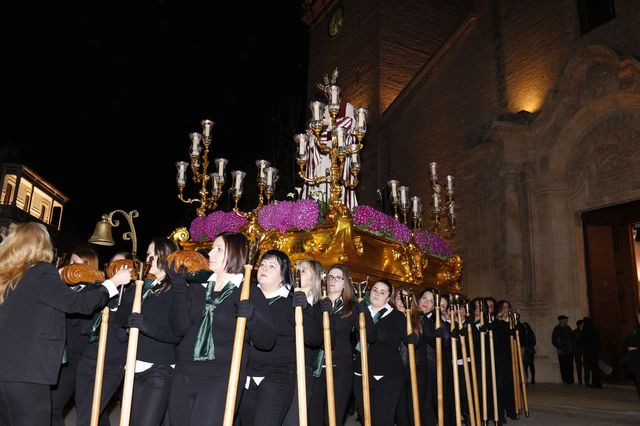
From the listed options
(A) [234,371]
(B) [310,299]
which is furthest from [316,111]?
(A) [234,371]

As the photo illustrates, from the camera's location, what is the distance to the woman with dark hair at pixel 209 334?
337 cm

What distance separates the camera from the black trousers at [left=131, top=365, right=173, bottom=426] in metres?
3.72

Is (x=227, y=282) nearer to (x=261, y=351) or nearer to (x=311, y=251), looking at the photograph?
(x=261, y=351)

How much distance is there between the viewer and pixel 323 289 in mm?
4492

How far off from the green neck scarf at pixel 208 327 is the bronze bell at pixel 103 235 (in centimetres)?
348

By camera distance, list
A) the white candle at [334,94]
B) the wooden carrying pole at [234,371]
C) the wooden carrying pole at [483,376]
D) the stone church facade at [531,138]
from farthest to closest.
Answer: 1. the stone church facade at [531,138]
2. the white candle at [334,94]
3. the wooden carrying pole at [483,376]
4. the wooden carrying pole at [234,371]

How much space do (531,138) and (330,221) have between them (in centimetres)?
908

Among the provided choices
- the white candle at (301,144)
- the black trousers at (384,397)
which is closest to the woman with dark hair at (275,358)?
the black trousers at (384,397)

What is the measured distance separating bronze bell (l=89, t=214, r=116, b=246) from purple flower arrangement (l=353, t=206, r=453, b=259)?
351cm

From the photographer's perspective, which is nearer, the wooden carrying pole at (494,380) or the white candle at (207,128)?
the wooden carrying pole at (494,380)

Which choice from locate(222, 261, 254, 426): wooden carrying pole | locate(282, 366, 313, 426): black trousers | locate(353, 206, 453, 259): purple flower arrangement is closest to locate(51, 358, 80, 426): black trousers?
locate(282, 366, 313, 426): black trousers

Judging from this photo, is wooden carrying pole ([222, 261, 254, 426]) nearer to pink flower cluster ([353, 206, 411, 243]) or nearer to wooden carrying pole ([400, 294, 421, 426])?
wooden carrying pole ([400, 294, 421, 426])

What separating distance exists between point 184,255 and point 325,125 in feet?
20.3

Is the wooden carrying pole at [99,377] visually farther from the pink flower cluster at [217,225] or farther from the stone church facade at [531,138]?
the stone church facade at [531,138]
